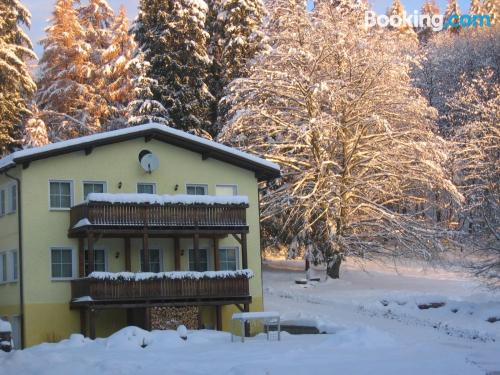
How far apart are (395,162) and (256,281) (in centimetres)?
1134

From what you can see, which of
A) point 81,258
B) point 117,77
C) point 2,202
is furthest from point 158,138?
point 117,77

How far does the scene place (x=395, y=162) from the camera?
4278 cm

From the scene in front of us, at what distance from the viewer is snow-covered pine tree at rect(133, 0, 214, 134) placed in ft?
157

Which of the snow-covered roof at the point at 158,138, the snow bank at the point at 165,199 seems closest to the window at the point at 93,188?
the snow-covered roof at the point at 158,138

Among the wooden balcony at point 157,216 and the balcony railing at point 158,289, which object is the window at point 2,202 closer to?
the wooden balcony at point 157,216

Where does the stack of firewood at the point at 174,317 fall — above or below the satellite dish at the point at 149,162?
below

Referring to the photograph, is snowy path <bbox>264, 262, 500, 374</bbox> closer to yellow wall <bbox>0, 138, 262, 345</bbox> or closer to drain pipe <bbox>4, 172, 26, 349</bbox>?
yellow wall <bbox>0, 138, 262, 345</bbox>

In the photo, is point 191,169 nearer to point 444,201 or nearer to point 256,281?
point 256,281

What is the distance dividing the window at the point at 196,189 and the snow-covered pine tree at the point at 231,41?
14083mm

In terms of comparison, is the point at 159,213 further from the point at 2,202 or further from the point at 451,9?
the point at 451,9

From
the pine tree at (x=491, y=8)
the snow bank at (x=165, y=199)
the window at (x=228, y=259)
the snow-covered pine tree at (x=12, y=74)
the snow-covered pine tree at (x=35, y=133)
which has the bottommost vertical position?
the window at (x=228, y=259)

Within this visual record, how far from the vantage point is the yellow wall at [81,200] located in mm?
31391

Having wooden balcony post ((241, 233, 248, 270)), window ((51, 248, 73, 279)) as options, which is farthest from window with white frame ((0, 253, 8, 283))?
wooden balcony post ((241, 233, 248, 270))

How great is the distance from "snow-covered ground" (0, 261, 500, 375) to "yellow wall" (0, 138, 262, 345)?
4775 millimetres
